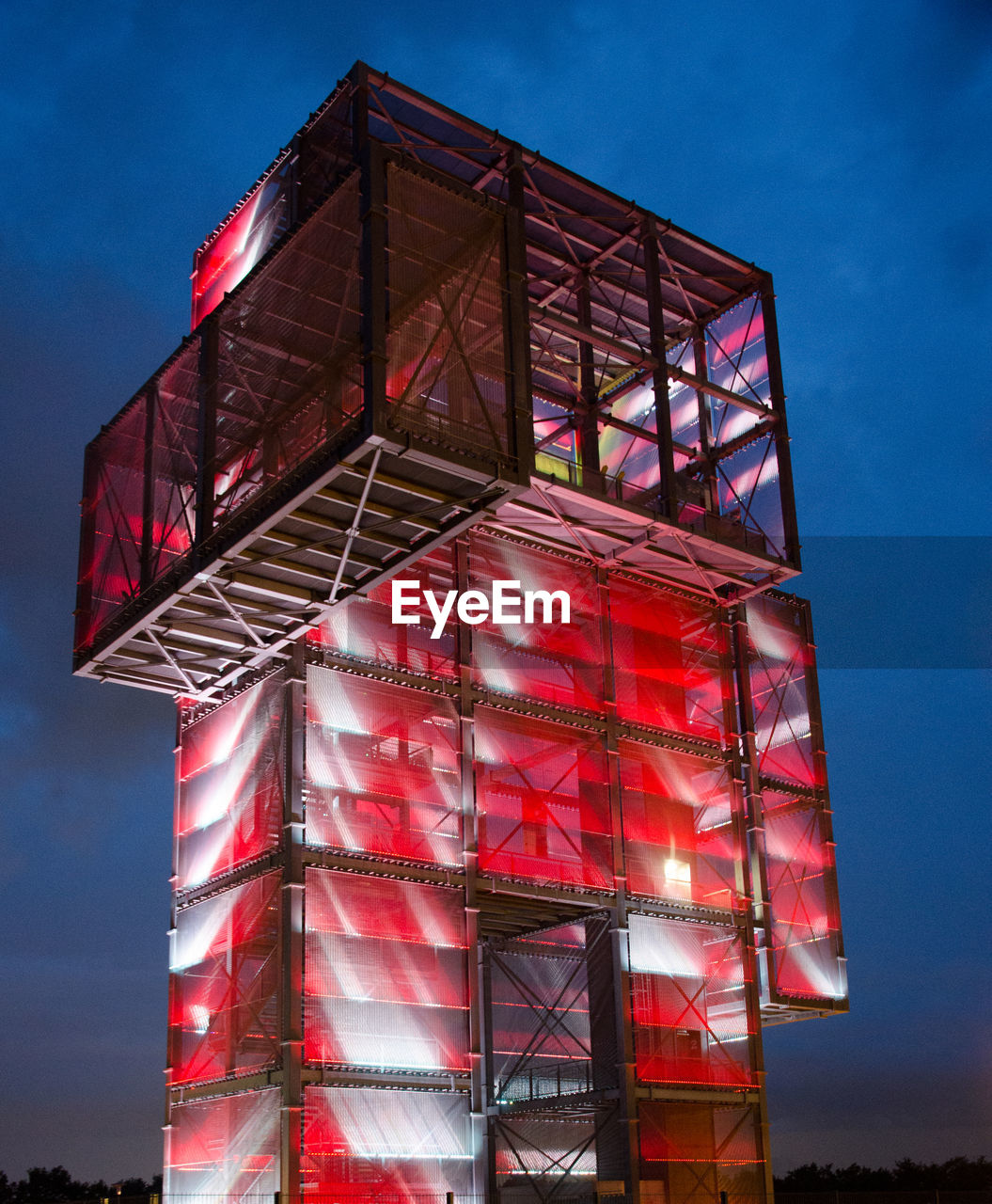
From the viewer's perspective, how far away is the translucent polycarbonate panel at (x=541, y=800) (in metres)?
43.3

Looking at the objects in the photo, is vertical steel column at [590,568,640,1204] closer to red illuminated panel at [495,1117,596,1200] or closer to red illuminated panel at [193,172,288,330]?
red illuminated panel at [495,1117,596,1200]

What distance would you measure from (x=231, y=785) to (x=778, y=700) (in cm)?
2148

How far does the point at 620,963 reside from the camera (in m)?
43.8

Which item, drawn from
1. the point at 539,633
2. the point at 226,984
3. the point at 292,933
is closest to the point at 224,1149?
the point at 226,984

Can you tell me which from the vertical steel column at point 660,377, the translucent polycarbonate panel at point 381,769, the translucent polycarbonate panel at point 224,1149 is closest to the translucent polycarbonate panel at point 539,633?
the translucent polycarbonate panel at point 381,769

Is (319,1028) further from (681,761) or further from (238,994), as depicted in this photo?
(681,761)

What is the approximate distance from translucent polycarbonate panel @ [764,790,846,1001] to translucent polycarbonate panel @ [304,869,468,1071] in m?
13.8

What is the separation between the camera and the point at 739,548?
4747 centimetres

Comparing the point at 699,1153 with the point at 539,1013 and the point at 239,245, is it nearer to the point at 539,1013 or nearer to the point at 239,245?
the point at 539,1013

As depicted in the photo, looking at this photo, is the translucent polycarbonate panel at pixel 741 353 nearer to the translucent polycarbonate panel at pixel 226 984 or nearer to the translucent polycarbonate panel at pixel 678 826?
the translucent polycarbonate panel at pixel 678 826

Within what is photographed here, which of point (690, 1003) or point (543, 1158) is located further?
point (543, 1158)

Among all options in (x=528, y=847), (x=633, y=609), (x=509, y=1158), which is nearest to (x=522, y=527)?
(x=633, y=609)

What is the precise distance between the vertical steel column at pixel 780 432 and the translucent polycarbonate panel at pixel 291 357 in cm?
1866

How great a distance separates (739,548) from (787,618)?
29.2 ft
